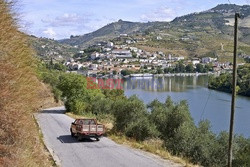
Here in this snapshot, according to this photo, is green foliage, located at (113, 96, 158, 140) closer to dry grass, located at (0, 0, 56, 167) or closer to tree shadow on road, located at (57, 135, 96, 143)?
tree shadow on road, located at (57, 135, 96, 143)

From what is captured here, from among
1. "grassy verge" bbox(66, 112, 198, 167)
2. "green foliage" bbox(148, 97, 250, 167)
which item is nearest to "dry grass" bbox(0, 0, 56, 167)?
"grassy verge" bbox(66, 112, 198, 167)

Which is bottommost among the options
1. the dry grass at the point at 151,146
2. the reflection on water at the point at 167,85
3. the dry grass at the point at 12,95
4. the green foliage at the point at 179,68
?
the reflection on water at the point at 167,85

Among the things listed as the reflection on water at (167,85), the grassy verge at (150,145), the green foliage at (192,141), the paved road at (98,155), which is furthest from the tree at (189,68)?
the paved road at (98,155)

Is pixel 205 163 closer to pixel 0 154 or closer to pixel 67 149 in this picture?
pixel 67 149

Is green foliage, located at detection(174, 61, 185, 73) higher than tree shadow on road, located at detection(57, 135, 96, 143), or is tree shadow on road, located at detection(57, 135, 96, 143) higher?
tree shadow on road, located at detection(57, 135, 96, 143)

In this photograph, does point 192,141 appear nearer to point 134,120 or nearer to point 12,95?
point 134,120

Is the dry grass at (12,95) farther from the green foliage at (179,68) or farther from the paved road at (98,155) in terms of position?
the green foliage at (179,68)

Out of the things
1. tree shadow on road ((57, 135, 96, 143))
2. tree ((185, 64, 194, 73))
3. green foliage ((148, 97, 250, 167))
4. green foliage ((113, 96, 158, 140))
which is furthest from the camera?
tree ((185, 64, 194, 73))

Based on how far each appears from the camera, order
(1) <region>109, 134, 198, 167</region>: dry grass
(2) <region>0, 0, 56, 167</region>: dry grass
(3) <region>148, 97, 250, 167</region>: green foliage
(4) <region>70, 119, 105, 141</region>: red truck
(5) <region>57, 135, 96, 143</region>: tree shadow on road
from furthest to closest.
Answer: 1. (5) <region>57, 135, 96, 143</region>: tree shadow on road
2. (4) <region>70, 119, 105, 141</region>: red truck
3. (3) <region>148, 97, 250, 167</region>: green foliage
4. (1) <region>109, 134, 198, 167</region>: dry grass
5. (2) <region>0, 0, 56, 167</region>: dry grass

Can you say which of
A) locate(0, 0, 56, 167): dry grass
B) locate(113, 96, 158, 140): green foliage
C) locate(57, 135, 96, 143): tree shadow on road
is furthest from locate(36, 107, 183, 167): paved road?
locate(0, 0, 56, 167): dry grass

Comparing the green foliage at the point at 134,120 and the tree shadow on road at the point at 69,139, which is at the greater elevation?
the green foliage at the point at 134,120

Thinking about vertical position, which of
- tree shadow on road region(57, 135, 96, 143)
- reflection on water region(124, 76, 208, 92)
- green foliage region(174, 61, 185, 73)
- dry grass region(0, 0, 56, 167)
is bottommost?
reflection on water region(124, 76, 208, 92)

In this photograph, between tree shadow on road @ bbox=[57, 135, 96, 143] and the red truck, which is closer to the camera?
the red truck

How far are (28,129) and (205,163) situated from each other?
524 inches
